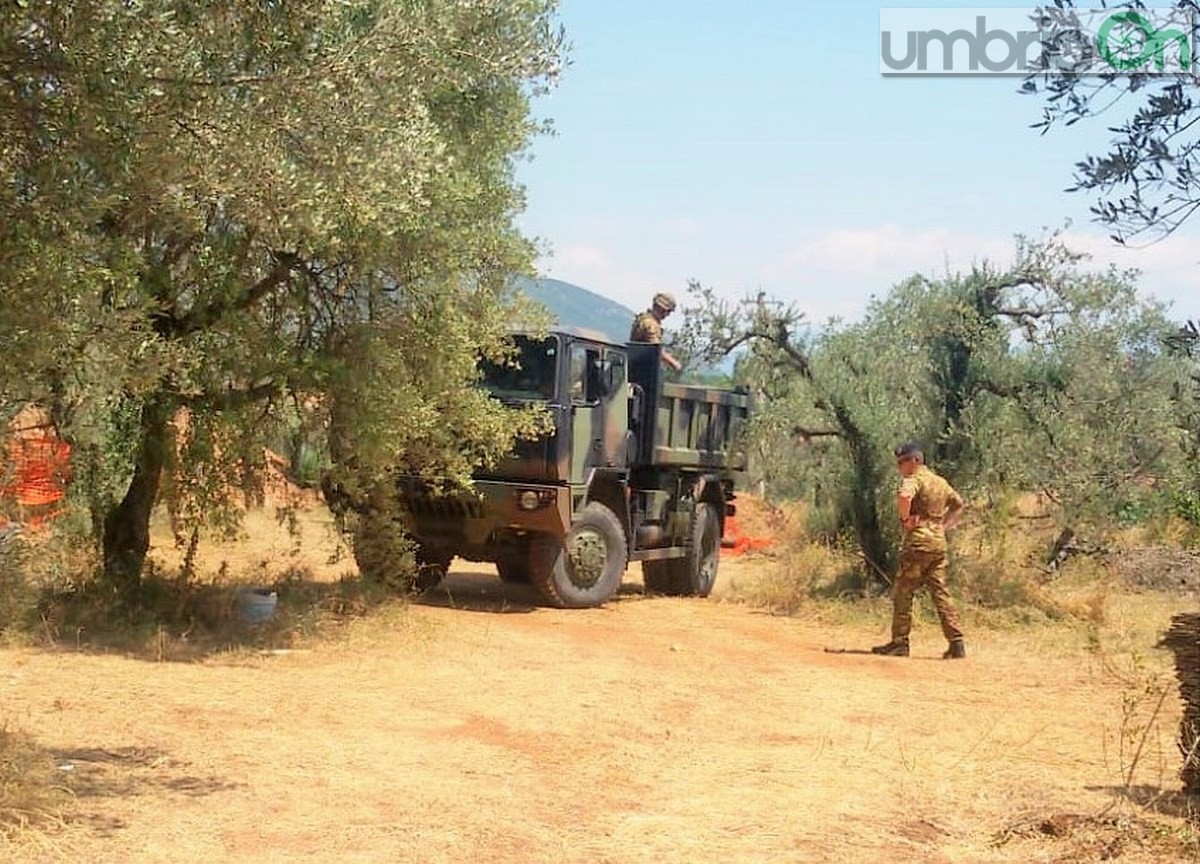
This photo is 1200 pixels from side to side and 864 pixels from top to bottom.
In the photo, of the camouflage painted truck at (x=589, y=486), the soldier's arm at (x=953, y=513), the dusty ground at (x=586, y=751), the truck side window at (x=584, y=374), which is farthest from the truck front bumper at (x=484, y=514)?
the soldier's arm at (x=953, y=513)

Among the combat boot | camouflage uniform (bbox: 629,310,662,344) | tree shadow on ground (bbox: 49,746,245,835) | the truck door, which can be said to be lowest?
tree shadow on ground (bbox: 49,746,245,835)

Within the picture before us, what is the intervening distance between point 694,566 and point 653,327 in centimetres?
284

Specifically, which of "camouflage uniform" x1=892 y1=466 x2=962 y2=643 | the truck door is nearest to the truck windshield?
the truck door

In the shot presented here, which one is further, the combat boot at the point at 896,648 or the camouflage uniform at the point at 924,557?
the combat boot at the point at 896,648

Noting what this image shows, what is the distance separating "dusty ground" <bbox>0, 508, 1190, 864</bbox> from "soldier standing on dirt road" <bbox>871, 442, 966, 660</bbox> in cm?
33

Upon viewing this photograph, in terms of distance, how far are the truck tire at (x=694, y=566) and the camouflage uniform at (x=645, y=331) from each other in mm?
2165

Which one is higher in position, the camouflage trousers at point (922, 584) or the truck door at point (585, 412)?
the truck door at point (585, 412)

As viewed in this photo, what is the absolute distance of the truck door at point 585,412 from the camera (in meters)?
13.6

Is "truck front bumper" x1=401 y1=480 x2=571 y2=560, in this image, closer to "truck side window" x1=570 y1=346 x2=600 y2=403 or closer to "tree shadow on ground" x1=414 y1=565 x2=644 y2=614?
"tree shadow on ground" x1=414 y1=565 x2=644 y2=614

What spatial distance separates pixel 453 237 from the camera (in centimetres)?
1087

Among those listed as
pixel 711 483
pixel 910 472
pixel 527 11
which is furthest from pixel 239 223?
pixel 711 483

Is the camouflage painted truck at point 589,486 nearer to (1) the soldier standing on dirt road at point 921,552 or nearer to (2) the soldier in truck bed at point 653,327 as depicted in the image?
(2) the soldier in truck bed at point 653,327

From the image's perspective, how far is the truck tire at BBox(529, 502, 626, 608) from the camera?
13953mm

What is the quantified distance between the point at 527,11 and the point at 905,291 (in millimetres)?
6292
